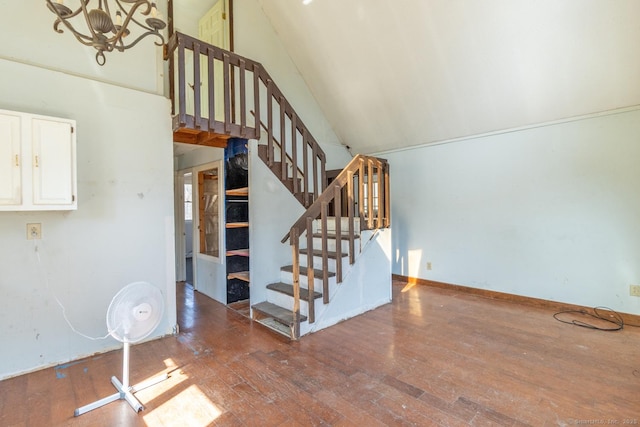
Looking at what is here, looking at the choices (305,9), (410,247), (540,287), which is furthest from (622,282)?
(305,9)

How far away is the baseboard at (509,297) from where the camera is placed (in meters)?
3.56

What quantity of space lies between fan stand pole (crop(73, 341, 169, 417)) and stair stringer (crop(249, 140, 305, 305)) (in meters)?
1.56

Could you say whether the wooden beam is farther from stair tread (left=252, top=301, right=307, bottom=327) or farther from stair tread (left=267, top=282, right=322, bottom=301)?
stair tread (left=252, top=301, right=307, bottom=327)

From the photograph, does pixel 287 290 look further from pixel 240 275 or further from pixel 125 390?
pixel 125 390

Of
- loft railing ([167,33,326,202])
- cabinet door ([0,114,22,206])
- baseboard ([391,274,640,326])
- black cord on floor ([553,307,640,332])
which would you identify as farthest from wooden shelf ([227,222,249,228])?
black cord on floor ([553,307,640,332])

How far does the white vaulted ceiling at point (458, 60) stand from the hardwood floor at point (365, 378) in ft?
9.05

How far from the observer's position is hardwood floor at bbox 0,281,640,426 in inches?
78.7

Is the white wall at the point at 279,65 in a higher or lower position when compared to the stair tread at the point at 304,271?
higher

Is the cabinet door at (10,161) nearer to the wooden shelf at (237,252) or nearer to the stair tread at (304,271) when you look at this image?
the wooden shelf at (237,252)

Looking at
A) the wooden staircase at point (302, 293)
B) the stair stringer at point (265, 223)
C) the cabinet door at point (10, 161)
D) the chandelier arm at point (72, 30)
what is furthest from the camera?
the stair stringer at point (265, 223)

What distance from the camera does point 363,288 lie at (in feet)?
12.9

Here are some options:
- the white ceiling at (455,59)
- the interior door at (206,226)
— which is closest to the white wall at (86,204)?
the interior door at (206,226)

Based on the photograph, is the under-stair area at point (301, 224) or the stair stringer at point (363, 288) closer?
the under-stair area at point (301, 224)

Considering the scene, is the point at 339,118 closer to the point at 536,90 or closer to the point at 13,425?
the point at 536,90
